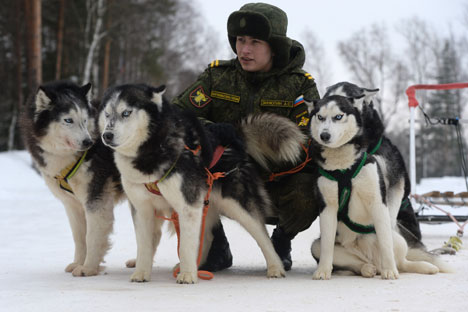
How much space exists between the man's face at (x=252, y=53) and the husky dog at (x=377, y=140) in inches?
30.2

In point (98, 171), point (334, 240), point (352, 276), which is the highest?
point (98, 171)

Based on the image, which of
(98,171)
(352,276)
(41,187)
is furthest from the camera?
(41,187)

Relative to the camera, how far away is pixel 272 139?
10.7 feet

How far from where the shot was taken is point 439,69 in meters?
25.0

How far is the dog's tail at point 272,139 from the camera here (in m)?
3.23

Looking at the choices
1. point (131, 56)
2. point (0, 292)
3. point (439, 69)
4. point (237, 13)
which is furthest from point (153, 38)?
point (0, 292)

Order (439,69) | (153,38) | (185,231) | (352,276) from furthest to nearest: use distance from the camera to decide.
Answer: (439,69)
(153,38)
(352,276)
(185,231)

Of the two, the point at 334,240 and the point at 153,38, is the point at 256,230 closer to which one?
the point at 334,240

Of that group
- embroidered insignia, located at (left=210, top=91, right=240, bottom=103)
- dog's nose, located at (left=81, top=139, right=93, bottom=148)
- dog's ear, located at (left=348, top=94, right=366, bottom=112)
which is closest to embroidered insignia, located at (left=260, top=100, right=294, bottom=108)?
embroidered insignia, located at (left=210, top=91, right=240, bottom=103)

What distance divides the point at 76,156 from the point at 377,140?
6.50 ft

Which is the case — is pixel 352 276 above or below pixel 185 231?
below

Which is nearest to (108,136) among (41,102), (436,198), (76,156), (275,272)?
(76,156)

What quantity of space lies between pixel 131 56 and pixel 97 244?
2050 cm

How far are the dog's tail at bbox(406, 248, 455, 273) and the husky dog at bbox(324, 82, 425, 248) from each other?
0.14 feet
